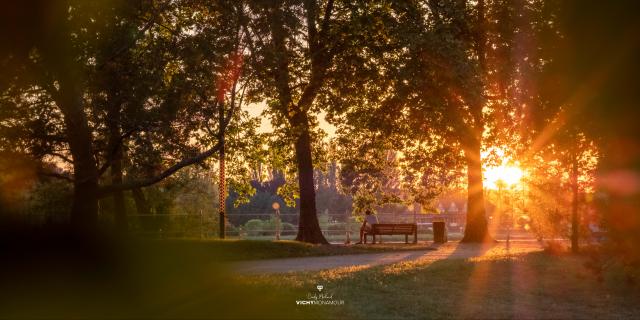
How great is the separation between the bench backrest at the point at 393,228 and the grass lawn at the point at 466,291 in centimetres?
1389

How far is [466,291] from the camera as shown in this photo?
12.5m

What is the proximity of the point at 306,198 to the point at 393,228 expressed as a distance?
5100 mm

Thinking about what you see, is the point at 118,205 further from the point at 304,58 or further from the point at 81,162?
the point at 304,58

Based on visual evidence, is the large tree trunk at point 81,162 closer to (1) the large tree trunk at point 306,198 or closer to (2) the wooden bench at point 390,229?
(1) the large tree trunk at point 306,198

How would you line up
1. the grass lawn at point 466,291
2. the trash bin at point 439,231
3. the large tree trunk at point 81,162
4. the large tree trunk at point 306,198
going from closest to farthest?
the grass lawn at point 466,291
the large tree trunk at point 81,162
the large tree trunk at point 306,198
the trash bin at point 439,231

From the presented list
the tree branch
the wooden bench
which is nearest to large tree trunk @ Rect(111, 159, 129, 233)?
the tree branch

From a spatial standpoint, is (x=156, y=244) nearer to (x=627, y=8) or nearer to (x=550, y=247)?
(x=550, y=247)

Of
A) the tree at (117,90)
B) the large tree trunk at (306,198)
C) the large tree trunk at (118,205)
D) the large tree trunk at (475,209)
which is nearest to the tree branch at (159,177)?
the tree at (117,90)

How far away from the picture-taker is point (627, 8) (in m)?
11.8

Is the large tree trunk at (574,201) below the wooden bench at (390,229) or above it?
above

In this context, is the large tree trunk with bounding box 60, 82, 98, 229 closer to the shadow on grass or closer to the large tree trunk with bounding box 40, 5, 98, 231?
the large tree trunk with bounding box 40, 5, 98, 231

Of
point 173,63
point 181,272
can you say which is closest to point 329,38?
point 173,63

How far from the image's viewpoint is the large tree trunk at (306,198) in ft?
88.7

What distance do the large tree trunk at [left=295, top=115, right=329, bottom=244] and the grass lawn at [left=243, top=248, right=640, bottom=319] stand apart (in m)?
10.8
